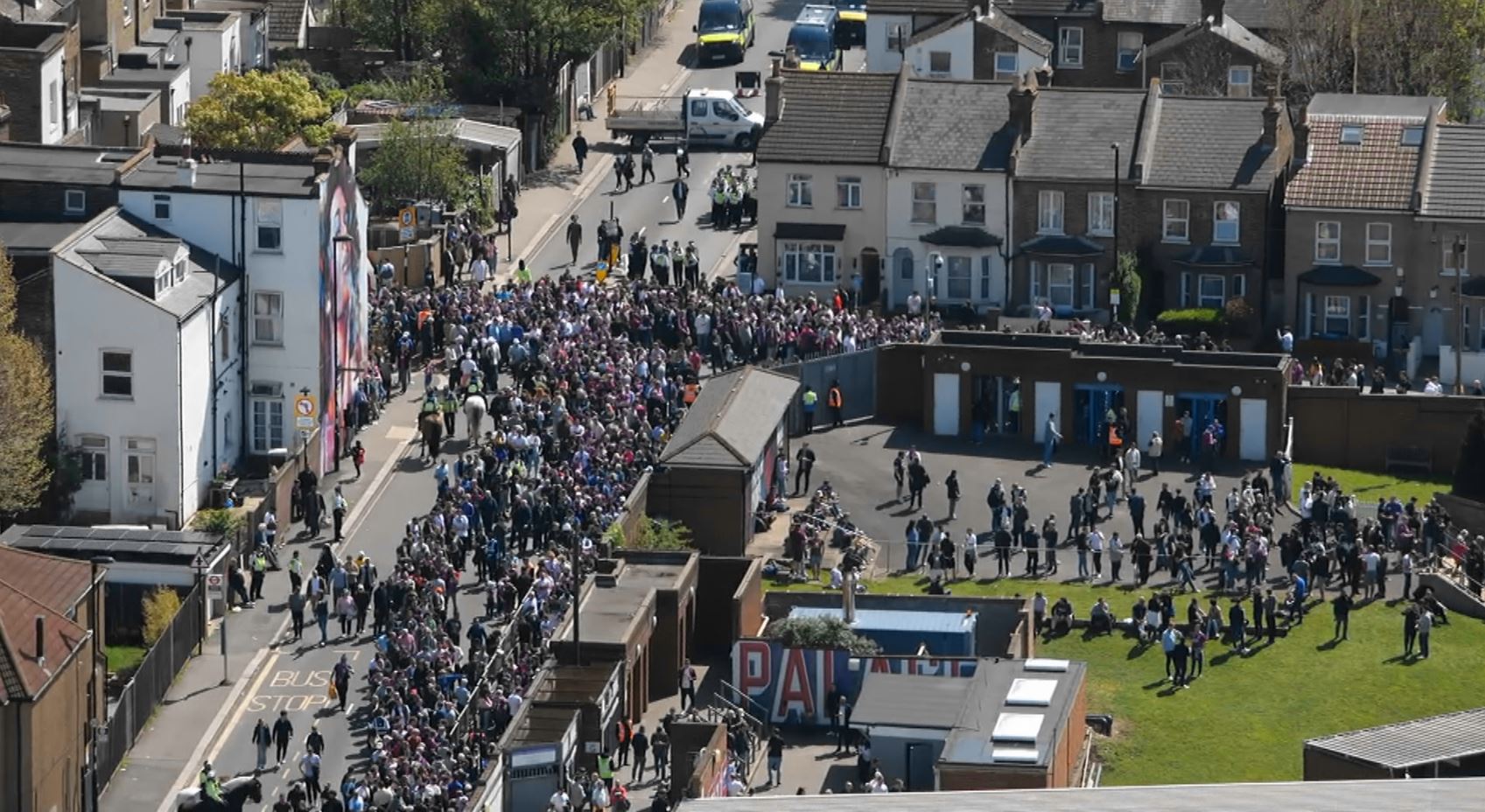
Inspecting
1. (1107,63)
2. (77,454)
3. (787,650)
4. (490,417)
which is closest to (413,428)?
(490,417)

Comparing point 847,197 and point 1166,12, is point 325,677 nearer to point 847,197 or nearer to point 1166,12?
point 847,197

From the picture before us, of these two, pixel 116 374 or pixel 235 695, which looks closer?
pixel 235 695

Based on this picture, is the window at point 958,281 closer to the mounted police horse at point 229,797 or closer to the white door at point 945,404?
the white door at point 945,404

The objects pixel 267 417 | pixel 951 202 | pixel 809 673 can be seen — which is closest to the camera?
pixel 809 673

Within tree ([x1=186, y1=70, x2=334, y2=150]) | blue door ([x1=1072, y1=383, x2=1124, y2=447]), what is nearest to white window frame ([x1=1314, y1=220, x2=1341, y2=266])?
blue door ([x1=1072, y1=383, x2=1124, y2=447])

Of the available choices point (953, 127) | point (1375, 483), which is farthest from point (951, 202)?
point (1375, 483)

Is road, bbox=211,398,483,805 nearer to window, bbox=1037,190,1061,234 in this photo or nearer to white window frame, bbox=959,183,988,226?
white window frame, bbox=959,183,988,226

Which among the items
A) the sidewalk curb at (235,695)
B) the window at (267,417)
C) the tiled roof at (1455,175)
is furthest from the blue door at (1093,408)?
the window at (267,417)
